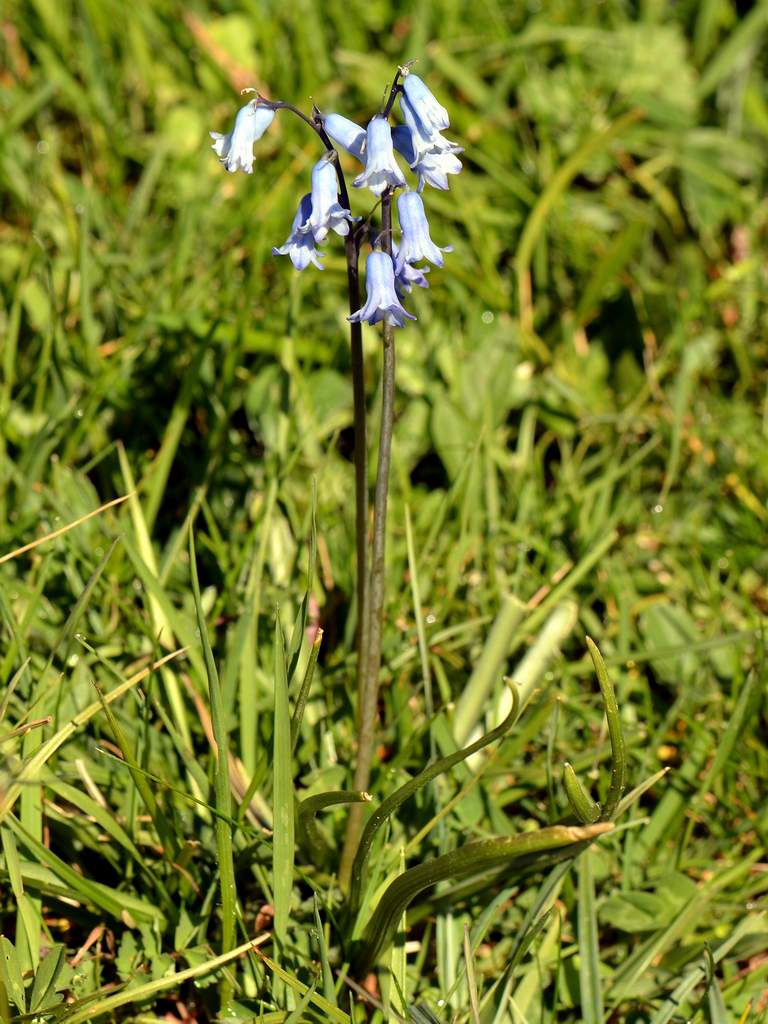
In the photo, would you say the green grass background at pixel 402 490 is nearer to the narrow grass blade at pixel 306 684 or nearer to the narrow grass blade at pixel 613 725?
the narrow grass blade at pixel 306 684

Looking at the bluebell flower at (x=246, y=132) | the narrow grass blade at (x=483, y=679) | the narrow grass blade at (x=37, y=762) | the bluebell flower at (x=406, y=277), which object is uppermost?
the bluebell flower at (x=246, y=132)

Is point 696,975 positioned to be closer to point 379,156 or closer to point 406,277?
point 406,277

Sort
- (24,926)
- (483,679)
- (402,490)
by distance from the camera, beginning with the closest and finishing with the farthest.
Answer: (24,926)
(483,679)
(402,490)

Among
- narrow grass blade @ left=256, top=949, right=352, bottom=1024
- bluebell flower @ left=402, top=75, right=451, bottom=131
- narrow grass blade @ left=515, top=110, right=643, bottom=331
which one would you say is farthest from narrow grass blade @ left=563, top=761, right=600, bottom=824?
narrow grass blade @ left=515, top=110, right=643, bottom=331

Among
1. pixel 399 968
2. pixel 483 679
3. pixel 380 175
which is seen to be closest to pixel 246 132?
pixel 380 175

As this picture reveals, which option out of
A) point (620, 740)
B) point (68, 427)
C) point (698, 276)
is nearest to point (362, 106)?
point (698, 276)

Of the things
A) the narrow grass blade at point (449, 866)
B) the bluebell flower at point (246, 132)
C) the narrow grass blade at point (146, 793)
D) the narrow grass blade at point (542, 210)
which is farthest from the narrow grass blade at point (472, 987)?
the narrow grass blade at point (542, 210)

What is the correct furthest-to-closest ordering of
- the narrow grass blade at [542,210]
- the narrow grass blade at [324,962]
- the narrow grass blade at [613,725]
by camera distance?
the narrow grass blade at [542,210]
the narrow grass blade at [324,962]
the narrow grass blade at [613,725]
